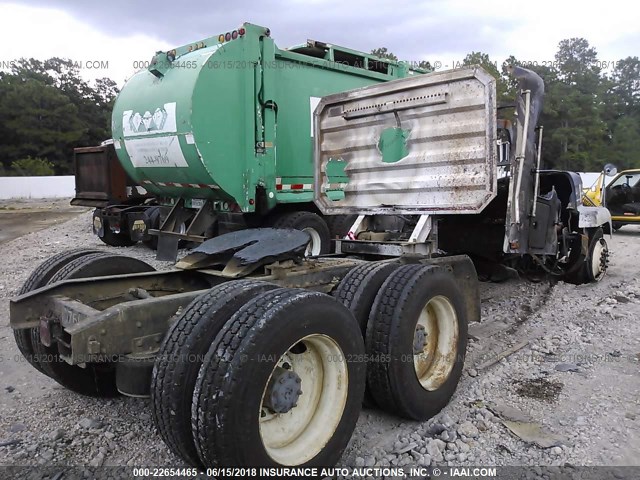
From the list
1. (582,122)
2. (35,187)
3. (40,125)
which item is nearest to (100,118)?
(40,125)

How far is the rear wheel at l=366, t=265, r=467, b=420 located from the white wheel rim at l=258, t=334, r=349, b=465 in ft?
1.71

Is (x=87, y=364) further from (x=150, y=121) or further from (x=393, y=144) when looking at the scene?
(x=150, y=121)

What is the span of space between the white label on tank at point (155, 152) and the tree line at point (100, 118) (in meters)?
39.7

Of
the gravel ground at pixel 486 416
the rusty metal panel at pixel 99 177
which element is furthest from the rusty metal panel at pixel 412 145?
the rusty metal panel at pixel 99 177

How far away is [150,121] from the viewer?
7.14 meters

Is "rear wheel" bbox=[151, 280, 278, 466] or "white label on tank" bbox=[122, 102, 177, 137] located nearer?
"rear wheel" bbox=[151, 280, 278, 466]

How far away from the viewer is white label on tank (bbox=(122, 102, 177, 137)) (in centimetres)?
671

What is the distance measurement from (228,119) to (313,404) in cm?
472

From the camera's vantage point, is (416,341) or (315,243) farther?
(315,243)

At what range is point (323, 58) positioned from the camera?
26.8 feet

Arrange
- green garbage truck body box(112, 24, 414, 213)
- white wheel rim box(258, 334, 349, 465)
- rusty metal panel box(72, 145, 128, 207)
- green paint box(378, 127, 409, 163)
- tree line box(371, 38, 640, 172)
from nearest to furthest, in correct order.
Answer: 1. white wheel rim box(258, 334, 349, 465)
2. green paint box(378, 127, 409, 163)
3. green garbage truck body box(112, 24, 414, 213)
4. rusty metal panel box(72, 145, 128, 207)
5. tree line box(371, 38, 640, 172)

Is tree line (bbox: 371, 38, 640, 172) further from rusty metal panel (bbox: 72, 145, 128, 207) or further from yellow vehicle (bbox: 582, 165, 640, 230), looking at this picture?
rusty metal panel (bbox: 72, 145, 128, 207)

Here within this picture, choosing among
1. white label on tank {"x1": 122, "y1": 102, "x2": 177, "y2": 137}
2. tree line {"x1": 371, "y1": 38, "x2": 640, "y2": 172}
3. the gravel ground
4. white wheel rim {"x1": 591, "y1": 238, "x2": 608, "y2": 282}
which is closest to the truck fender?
white wheel rim {"x1": 591, "y1": 238, "x2": 608, "y2": 282}

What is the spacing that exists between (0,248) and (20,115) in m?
46.1
